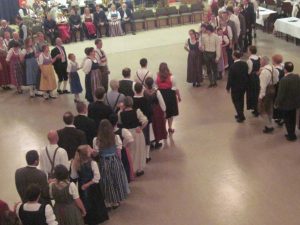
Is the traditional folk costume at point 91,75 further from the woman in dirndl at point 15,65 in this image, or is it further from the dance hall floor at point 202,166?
the woman in dirndl at point 15,65

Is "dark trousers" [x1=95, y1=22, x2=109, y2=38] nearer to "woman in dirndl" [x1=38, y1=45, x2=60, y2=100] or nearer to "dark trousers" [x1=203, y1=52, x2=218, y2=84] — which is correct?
"woman in dirndl" [x1=38, y1=45, x2=60, y2=100]

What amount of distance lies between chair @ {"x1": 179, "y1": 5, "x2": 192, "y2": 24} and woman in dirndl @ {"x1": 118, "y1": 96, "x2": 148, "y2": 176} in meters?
10.9

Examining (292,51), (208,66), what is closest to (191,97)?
(208,66)

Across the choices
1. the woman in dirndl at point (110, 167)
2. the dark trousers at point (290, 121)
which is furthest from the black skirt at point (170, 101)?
the woman in dirndl at point (110, 167)

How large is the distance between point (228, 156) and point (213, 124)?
1.24 meters

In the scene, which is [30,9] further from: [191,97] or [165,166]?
[165,166]

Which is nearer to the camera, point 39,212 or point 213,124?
point 39,212

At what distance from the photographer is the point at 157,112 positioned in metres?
7.36

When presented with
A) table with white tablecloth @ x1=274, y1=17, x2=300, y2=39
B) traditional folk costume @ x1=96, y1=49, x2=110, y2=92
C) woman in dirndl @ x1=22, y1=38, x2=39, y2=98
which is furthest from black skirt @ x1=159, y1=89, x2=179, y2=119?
table with white tablecloth @ x1=274, y1=17, x2=300, y2=39

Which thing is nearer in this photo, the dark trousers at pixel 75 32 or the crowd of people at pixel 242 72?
the crowd of people at pixel 242 72

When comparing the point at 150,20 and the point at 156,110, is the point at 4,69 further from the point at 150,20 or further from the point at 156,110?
the point at 150,20

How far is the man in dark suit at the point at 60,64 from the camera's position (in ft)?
33.6

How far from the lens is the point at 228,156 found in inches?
285

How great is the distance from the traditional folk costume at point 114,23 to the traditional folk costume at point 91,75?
6906mm
